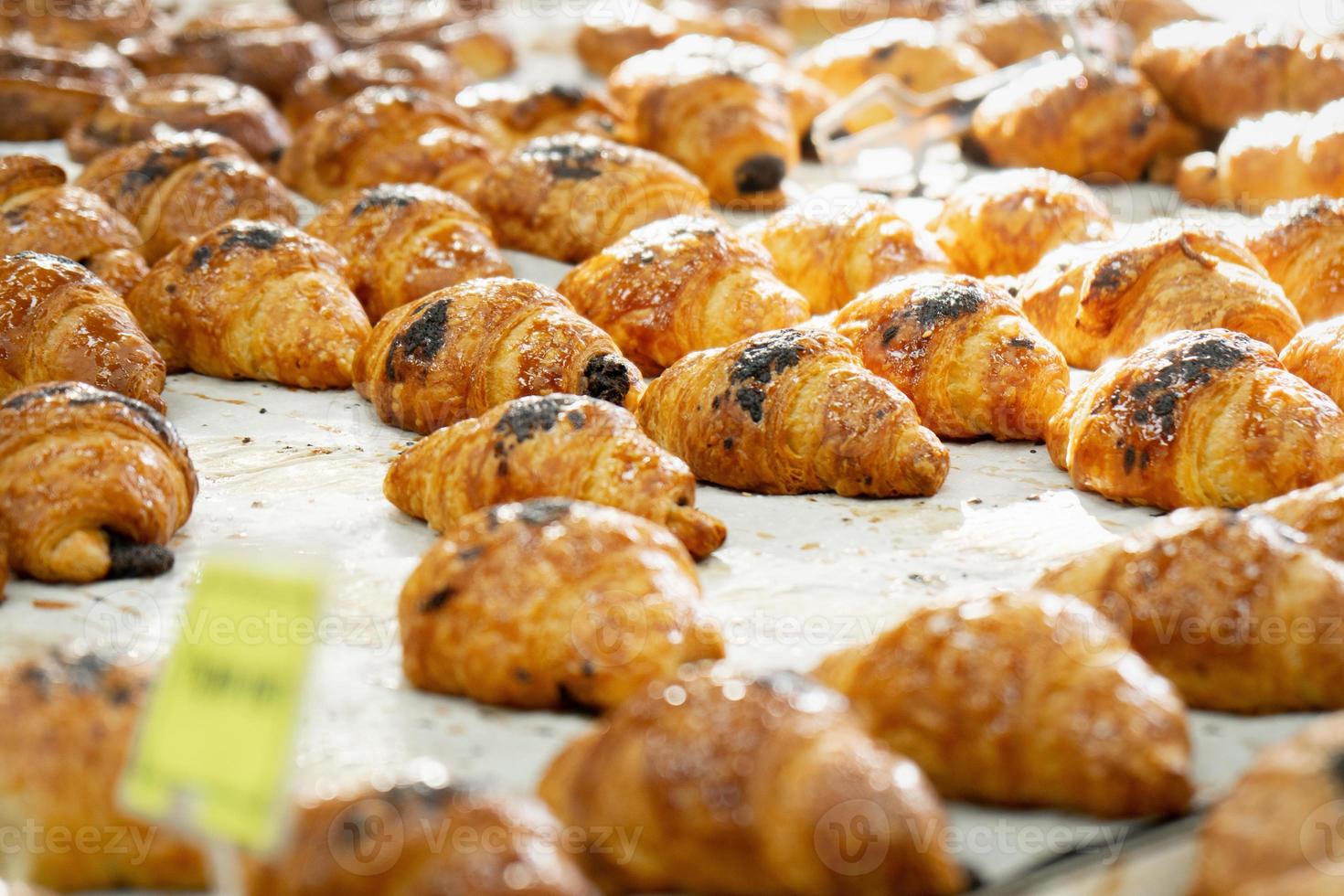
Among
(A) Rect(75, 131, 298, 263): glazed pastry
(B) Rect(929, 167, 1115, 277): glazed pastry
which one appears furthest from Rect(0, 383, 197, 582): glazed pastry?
(B) Rect(929, 167, 1115, 277): glazed pastry

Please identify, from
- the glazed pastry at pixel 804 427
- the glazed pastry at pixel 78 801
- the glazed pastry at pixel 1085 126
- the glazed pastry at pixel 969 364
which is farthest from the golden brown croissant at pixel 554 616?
the glazed pastry at pixel 1085 126

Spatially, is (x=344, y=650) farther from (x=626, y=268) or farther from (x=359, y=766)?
(x=626, y=268)

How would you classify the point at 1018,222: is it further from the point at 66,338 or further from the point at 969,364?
the point at 66,338

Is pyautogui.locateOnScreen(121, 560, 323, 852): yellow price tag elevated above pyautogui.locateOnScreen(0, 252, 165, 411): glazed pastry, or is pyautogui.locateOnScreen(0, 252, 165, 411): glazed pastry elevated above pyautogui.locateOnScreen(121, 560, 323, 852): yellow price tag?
pyautogui.locateOnScreen(121, 560, 323, 852): yellow price tag

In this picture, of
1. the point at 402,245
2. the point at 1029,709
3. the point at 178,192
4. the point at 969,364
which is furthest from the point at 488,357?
the point at 1029,709

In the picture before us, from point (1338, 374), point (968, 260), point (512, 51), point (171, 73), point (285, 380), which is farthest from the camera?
point (512, 51)

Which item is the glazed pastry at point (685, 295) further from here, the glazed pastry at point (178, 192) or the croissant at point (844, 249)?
the glazed pastry at point (178, 192)

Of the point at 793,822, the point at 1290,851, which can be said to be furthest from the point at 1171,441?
the point at 793,822

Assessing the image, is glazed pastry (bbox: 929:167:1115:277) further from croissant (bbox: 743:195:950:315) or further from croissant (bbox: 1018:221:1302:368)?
croissant (bbox: 1018:221:1302:368)
